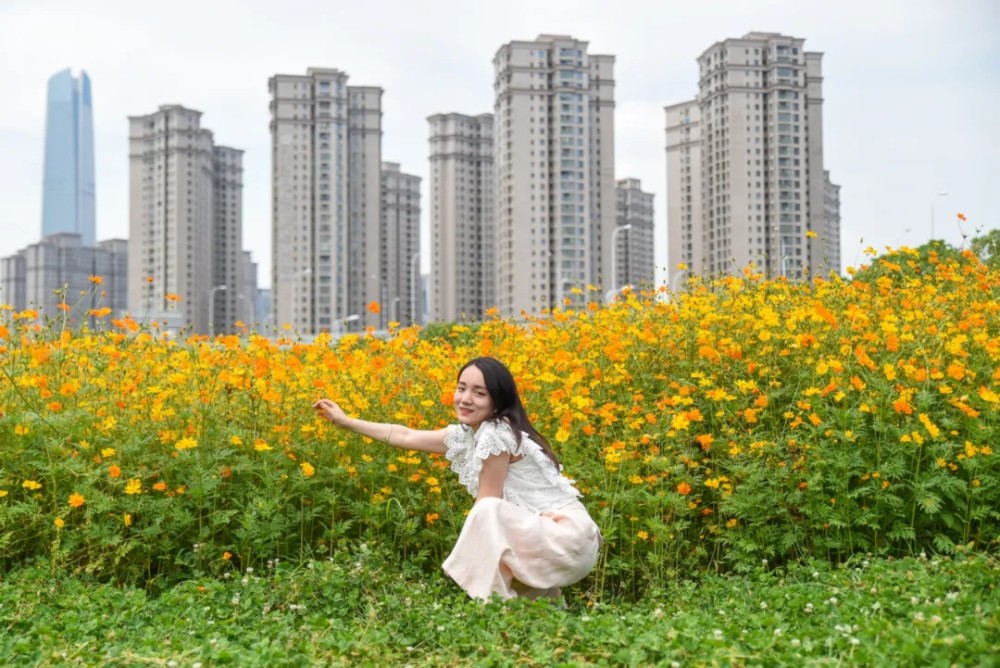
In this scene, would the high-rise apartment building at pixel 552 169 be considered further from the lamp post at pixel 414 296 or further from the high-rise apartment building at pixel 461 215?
the high-rise apartment building at pixel 461 215

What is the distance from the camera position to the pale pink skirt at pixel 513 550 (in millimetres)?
3684

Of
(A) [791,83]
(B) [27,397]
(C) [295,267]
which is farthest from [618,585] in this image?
(C) [295,267]

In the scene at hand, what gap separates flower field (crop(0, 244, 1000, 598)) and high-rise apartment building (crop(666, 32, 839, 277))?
144 feet

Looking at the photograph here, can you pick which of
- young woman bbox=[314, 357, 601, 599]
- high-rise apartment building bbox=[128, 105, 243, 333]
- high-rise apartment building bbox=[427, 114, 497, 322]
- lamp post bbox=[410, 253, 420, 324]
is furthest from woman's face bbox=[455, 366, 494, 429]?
high-rise apartment building bbox=[128, 105, 243, 333]

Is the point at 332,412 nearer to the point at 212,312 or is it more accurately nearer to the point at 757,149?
the point at 212,312

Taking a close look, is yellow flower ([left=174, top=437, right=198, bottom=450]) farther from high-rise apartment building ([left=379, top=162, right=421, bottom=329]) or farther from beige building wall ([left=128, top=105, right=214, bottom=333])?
high-rise apartment building ([left=379, top=162, right=421, bottom=329])

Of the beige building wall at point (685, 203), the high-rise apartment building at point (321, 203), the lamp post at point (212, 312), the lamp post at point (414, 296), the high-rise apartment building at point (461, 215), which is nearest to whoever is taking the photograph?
the lamp post at point (212, 312)

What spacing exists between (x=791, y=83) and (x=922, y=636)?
51419mm

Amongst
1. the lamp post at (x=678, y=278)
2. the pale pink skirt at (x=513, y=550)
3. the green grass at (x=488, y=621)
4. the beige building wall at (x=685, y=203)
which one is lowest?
the green grass at (x=488, y=621)

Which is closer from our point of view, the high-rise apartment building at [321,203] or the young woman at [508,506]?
the young woman at [508,506]

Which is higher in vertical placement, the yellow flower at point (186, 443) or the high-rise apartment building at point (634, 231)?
the high-rise apartment building at point (634, 231)

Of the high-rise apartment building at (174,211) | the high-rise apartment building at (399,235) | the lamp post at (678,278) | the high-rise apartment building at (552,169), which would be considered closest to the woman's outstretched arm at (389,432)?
the lamp post at (678,278)

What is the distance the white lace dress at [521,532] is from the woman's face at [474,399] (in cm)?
5

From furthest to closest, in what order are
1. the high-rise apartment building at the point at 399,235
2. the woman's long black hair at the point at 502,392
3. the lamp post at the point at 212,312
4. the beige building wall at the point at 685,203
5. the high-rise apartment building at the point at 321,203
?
the high-rise apartment building at the point at 399,235 < the high-rise apartment building at the point at 321,203 < the beige building wall at the point at 685,203 < the lamp post at the point at 212,312 < the woman's long black hair at the point at 502,392
